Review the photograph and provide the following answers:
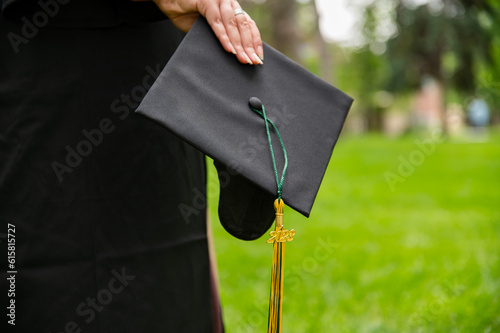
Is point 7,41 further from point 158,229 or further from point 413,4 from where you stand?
Answer: point 413,4

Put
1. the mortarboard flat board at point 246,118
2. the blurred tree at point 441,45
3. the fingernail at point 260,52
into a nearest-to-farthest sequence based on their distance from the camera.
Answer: the mortarboard flat board at point 246,118 → the fingernail at point 260,52 → the blurred tree at point 441,45

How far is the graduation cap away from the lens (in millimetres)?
1192

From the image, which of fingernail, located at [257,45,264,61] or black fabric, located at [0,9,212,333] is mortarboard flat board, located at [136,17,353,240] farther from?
black fabric, located at [0,9,212,333]

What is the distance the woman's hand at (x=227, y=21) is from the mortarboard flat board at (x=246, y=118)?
0.03 meters

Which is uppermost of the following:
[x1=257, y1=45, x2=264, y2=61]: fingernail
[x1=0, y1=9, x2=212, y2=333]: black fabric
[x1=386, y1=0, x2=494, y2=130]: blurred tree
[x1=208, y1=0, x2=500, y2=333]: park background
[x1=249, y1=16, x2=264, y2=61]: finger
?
[x1=249, y1=16, x2=264, y2=61]: finger

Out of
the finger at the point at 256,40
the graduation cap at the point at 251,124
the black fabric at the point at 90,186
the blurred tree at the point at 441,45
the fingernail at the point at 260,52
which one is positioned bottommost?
the blurred tree at the point at 441,45

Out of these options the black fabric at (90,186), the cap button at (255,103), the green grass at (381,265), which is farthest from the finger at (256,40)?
the green grass at (381,265)

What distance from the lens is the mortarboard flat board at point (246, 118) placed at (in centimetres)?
119

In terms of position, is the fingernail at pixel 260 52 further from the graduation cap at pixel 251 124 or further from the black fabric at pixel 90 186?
the black fabric at pixel 90 186

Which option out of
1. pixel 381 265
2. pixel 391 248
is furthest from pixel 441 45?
pixel 381 265

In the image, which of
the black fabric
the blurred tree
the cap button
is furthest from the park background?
the blurred tree

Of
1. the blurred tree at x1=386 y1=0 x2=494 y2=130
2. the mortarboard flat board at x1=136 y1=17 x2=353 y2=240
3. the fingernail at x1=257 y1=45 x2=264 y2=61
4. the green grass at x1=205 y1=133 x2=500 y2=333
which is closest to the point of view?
the mortarboard flat board at x1=136 y1=17 x2=353 y2=240

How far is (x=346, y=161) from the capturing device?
11.4 metres

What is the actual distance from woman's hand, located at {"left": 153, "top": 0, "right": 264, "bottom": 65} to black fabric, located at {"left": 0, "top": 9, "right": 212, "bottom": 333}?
163 mm
